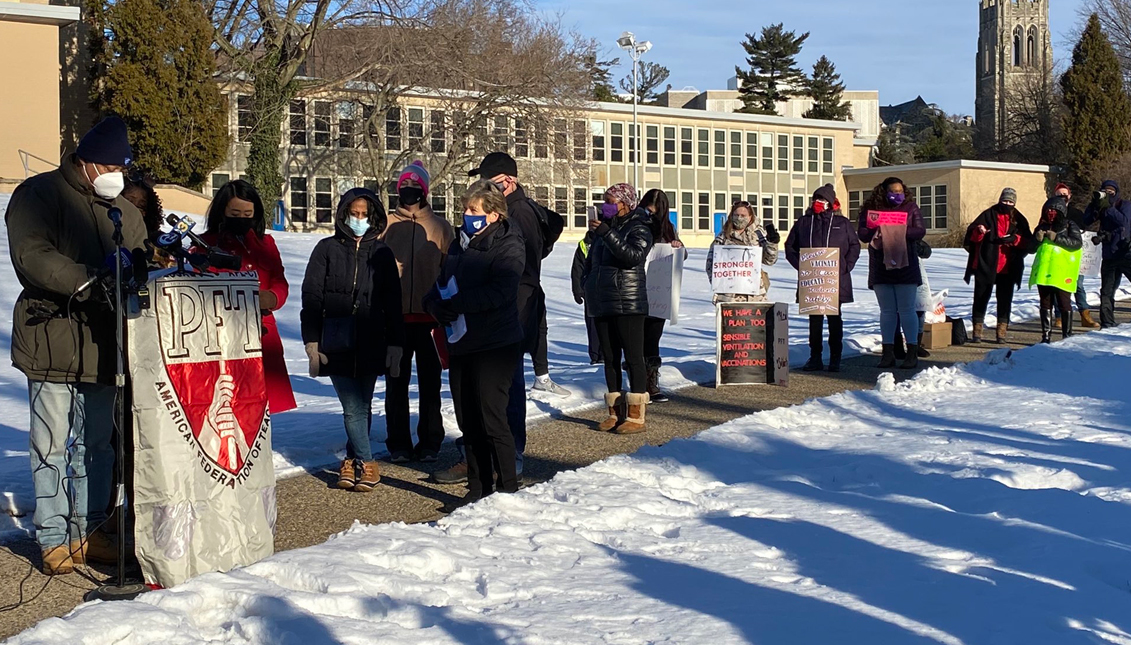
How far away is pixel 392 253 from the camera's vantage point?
7.37m

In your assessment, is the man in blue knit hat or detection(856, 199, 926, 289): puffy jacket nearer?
the man in blue knit hat

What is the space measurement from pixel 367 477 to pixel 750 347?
526cm

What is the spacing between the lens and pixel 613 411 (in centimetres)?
904

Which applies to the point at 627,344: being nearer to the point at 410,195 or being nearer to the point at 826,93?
the point at 410,195

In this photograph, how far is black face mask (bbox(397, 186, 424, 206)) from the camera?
25.5 ft

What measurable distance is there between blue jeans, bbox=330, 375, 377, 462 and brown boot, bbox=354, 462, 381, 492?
5 centimetres

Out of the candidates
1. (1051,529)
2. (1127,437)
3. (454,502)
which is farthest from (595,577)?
(1127,437)

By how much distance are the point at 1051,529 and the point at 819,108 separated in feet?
275

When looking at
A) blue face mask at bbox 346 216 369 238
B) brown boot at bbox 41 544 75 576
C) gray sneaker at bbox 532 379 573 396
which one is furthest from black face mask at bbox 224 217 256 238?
gray sneaker at bbox 532 379 573 396

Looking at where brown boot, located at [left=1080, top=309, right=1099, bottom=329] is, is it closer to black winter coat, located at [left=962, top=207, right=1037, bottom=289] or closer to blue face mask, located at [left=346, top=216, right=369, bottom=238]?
black winter coat, located at [left=962, top=207, right=1037, bottom=289]

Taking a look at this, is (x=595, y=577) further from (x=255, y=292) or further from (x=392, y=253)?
(x=392, y=253)

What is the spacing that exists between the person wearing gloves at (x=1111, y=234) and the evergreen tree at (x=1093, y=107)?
49606mm

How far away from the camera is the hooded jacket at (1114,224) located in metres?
16.3

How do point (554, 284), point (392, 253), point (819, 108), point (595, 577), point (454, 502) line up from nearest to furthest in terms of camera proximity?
point (595, 577) < point (454, 502) < point (392, 253) < point (554, 284) < point (819, 108)
